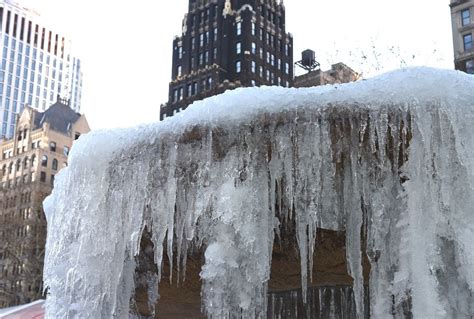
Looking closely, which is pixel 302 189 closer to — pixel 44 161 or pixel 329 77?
pixel 329 77

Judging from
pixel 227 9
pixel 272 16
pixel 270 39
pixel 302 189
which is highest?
pixel 272 16

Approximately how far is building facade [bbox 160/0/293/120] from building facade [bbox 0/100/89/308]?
11.8 m

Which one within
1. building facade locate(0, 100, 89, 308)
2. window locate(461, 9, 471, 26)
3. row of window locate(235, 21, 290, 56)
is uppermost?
row of window locate(235, 21, 290, 56)

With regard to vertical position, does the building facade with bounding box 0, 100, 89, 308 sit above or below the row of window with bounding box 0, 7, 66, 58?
below

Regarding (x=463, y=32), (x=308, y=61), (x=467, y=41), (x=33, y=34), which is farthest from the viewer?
(x=33, y=34)

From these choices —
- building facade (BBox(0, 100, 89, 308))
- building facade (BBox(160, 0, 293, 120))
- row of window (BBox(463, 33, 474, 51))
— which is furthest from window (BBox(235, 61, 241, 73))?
row of window (BBox(463, 33, 474, 51))

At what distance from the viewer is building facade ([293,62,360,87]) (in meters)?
34.3

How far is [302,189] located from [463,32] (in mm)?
45064

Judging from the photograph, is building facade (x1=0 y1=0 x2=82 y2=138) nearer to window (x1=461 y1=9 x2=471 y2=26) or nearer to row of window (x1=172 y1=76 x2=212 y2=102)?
row of window (x1=172 y1=76 x2=212 y2=102)

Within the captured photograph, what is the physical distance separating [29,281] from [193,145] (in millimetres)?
33023

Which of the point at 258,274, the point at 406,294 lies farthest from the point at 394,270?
the point at 258,274

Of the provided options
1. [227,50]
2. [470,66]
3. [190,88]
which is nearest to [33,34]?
[190,88]

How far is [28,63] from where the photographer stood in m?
112

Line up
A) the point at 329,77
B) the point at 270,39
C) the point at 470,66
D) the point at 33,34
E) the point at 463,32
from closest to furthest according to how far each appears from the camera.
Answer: the point at 470,66 < the point at 463,32 < the point at 329,77 < the point at 270,39 < the point at 33,34
